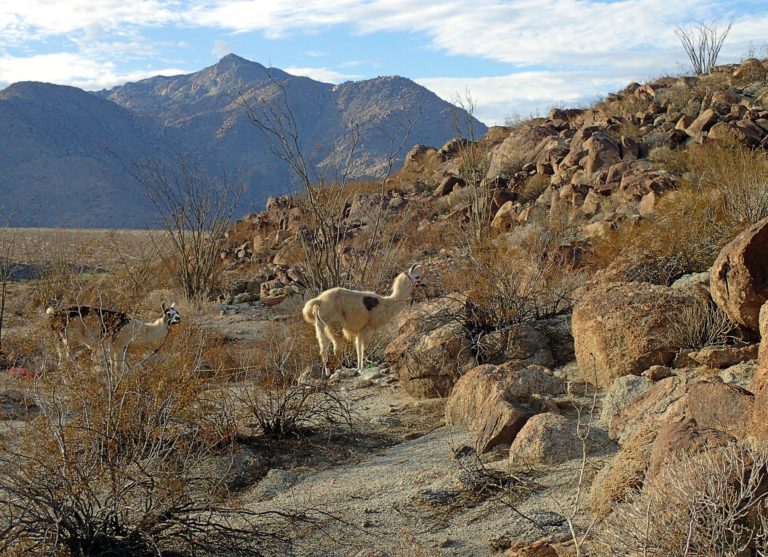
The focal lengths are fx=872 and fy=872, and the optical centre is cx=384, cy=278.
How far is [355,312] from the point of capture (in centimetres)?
1083

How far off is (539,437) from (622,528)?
224 centimetres

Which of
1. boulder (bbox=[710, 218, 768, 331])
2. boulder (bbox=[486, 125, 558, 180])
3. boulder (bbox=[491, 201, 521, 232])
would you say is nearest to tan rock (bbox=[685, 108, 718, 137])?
boulder (bbox=[486, 125, 558, 180])

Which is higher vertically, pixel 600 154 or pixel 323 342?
pixel 600 154

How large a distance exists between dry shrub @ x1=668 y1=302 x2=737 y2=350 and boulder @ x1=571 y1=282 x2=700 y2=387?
7 cm

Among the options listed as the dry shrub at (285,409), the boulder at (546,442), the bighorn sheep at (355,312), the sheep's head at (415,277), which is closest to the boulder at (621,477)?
the boulder at (546,442)

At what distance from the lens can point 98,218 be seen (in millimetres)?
83312

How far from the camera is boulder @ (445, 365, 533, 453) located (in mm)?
6328

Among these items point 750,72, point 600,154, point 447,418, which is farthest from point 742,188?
point 750,72

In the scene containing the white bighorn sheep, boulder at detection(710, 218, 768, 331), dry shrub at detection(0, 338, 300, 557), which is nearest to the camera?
dry shrub at detection(0, 338, 300, 557)

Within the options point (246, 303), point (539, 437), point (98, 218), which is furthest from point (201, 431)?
point (98, 218)

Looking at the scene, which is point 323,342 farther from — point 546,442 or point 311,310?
point 546,442

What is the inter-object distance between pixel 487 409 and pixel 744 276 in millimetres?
2104

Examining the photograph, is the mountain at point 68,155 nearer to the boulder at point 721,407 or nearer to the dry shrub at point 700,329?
the dry shrub at point 700,329

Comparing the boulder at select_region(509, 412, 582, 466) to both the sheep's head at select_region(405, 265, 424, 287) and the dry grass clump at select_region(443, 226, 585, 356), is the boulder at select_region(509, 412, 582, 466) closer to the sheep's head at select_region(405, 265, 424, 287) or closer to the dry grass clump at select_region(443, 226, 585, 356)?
the dry grass clump at select_region(443, 226, 585, 356)
